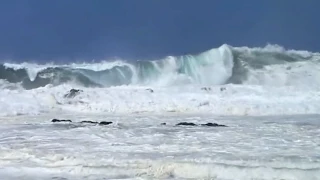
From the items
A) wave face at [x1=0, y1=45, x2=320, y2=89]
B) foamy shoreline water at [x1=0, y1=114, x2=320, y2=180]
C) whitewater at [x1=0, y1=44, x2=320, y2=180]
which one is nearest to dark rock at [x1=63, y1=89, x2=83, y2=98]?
whitewater at [x1=0, y1=44, x2=320, y2=180]

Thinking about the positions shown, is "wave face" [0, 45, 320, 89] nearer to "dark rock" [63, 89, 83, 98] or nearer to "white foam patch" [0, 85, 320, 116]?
"white foam patch" [0, 85, 320, 116]

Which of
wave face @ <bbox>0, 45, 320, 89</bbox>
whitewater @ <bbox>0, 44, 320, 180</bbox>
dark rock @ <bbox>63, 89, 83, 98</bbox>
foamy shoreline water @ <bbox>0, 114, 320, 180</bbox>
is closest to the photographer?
foamy shoreline water @ <bbox>0, 114, 320, 180</bbox>

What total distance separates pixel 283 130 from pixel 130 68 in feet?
26.4

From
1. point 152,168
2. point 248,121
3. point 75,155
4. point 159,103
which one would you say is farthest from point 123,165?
point 159,103

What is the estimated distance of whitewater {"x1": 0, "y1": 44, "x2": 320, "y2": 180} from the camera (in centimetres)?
471

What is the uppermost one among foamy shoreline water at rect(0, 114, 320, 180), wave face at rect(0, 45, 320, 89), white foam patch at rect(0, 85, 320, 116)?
wave face at rect(0, 45, 320, 89)

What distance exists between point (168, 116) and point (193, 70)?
522 centimetres

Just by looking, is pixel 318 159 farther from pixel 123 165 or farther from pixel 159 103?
pixel 159 103

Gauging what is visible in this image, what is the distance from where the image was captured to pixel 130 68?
1452cm

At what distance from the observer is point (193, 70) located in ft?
47.4

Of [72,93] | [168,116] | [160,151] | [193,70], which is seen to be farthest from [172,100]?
[160,151]

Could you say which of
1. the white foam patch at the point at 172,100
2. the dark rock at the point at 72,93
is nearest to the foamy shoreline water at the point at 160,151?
the white foam patch at the point at 172,100

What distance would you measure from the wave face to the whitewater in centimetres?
3

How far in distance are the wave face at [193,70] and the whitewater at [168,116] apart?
3 cm
